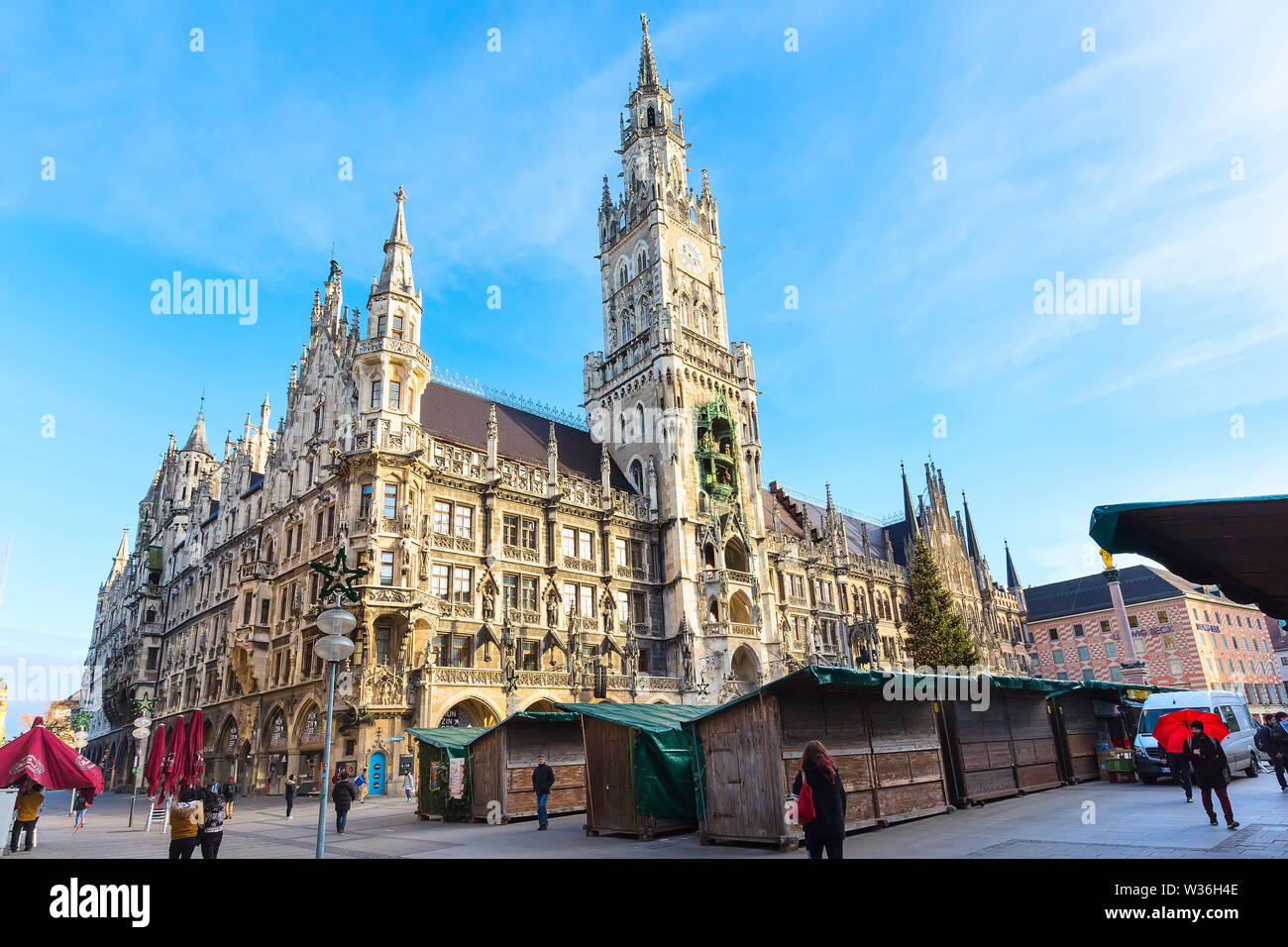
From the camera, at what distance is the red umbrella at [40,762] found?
15.8m

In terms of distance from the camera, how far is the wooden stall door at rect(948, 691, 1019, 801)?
760 inches

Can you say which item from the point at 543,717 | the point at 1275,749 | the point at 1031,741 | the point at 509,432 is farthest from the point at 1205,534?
the point at 509,432

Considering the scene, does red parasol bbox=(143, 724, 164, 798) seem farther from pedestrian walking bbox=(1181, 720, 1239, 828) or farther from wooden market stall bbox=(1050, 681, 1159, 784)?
wooden market stall bbox=(1050, 681, 1159, 784)

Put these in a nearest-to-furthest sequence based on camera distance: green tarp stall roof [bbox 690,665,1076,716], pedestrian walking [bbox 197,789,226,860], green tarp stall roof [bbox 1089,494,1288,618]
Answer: green tarp stall roof [bbox 1089,494,1288,618]
pedestrian walking [bbox 197,789,226,860]
green tarp stall roof [bbox 690,665,1076,716]

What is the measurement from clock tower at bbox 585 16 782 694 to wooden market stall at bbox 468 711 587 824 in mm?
20190

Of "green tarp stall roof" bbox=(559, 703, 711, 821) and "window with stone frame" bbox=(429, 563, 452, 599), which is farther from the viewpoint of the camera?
"window with stone frame" bbox=(429, 563, 452, 599)

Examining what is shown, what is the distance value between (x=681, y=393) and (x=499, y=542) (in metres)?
16.4

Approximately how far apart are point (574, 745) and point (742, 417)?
33.1m

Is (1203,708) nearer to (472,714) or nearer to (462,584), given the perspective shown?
(472,714)

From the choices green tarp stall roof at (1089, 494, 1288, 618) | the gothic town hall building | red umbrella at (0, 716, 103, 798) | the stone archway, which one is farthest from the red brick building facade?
red umbrella at (0, 716, 103, 798)

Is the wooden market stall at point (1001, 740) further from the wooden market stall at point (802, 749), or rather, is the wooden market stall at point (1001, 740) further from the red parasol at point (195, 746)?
the red parasol at point (195, 746)
